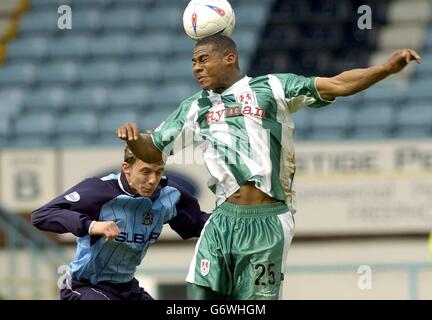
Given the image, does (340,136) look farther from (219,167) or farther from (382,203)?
(219,167)

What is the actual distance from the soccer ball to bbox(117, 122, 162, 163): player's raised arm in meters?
0.58

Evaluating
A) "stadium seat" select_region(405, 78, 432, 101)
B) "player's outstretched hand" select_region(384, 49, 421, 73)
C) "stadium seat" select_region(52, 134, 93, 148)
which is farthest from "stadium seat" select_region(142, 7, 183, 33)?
"player's outstretched hand" select_region(384, 49, 421, 73)

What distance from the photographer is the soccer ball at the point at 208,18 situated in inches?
234

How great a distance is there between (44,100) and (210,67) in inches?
341

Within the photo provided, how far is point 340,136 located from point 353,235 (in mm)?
1839

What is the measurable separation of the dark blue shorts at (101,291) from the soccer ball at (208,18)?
148cm

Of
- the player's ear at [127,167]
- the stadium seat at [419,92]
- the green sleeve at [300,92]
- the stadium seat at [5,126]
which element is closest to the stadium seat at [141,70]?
the stadium seat at [5,126]

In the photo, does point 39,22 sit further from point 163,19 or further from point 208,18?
point 208,18

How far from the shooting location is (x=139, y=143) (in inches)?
228

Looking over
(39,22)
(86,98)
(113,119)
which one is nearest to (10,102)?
(86,98)

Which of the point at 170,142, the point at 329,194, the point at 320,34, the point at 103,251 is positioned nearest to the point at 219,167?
the point at 170,142

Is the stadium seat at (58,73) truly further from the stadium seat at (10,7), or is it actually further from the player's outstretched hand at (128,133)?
the player's outstretched hand at (128,133)

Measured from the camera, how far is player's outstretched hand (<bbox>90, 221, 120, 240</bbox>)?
5789 millimetres

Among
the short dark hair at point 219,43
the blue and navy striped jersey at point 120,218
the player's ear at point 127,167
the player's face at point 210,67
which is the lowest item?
the blue and navy striped jersey at point 120,218
